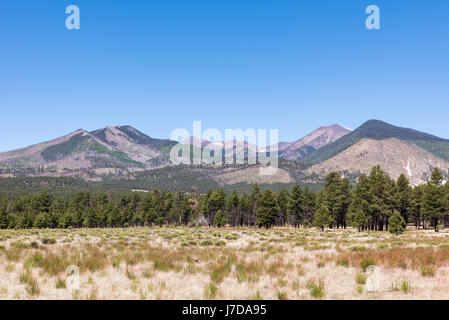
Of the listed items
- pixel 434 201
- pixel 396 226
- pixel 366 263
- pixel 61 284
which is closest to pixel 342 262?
pixel 366 263

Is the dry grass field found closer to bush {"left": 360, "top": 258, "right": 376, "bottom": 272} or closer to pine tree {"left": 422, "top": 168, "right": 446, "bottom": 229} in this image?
bush {"left": 360, "top": 258, "right": 376, "bottom": 272}

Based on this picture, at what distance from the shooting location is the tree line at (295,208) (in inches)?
2451

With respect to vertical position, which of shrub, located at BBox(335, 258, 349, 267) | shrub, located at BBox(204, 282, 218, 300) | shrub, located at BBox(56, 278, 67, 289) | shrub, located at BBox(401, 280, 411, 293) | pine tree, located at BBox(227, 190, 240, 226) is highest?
shrub, located at BBox(401, 280, 411, 293)

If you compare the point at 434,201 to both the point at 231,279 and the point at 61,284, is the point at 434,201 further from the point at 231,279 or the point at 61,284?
the point at 61,284

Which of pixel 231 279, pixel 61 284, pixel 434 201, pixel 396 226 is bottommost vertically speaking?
pixel 396 226

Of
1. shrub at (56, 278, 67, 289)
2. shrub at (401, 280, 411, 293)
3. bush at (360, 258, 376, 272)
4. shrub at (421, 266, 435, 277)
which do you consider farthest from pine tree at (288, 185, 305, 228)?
shrub at (56, 278, 67, 289)

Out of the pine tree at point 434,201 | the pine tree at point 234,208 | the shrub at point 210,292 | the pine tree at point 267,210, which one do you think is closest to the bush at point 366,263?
the shrub at point 210,292

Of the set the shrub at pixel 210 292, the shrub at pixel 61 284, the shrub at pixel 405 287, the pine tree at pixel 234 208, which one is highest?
the shrub at pixel 405 287

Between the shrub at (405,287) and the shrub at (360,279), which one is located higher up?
the shrub at (405,287)

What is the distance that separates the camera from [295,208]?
8044 cm

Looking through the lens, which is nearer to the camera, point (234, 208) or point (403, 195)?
point (403, 195)

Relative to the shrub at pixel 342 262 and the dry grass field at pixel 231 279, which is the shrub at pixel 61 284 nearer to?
the dry grass field at pixel 231 279

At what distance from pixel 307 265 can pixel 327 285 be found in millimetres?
3756

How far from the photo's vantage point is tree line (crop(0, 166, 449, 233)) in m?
62.2
